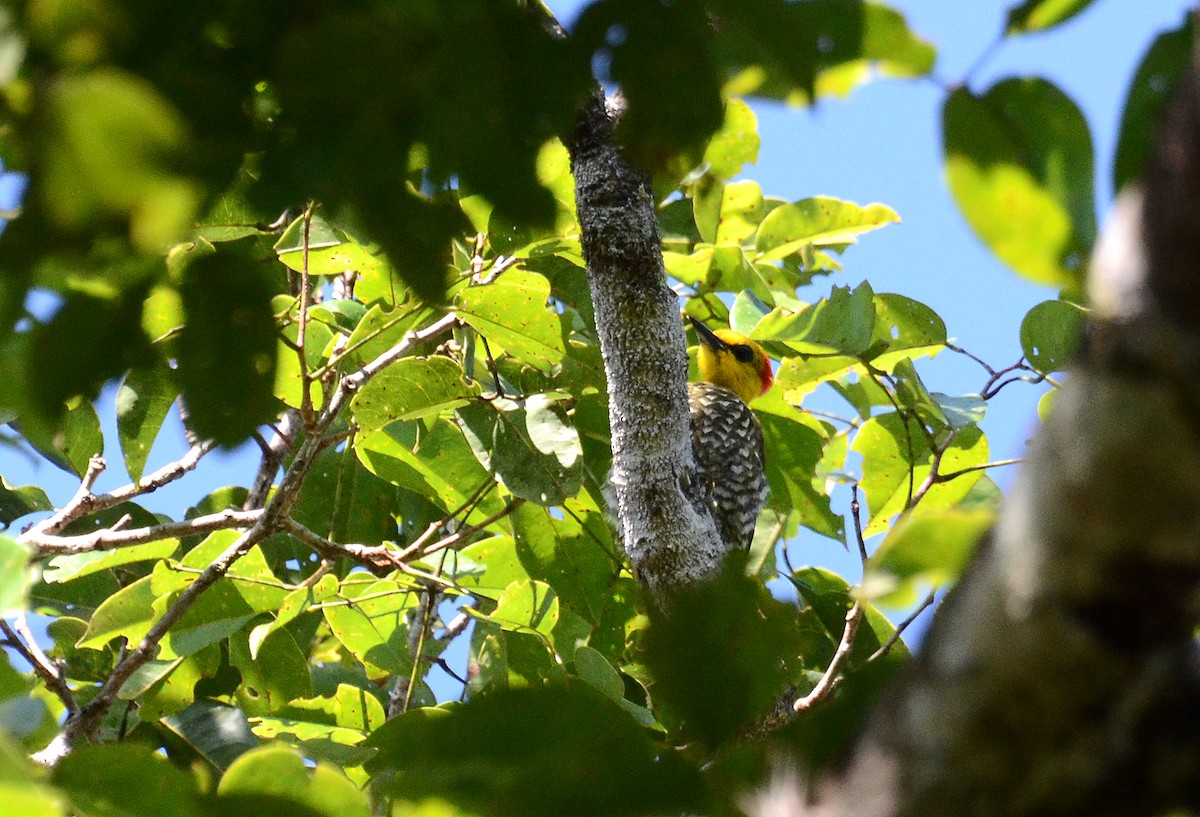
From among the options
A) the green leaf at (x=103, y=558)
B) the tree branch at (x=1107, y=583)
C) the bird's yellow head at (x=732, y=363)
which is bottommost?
the tree branch at (x=1107, y=583)

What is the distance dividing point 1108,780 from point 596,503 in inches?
88.2

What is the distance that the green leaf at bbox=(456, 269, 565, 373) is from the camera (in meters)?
2.34

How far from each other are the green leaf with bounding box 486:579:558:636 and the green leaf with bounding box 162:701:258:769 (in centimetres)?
61

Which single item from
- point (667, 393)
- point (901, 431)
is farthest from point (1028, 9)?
point (901, 431)

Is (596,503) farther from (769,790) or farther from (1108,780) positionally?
(1108,780)

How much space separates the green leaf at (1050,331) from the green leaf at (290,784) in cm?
173

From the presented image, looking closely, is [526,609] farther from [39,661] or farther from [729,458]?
[729,458]

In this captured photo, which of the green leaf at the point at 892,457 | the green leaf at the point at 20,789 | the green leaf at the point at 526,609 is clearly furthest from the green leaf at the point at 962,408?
the green leaf at the point at 20,789

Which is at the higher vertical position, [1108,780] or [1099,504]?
[1099,504]

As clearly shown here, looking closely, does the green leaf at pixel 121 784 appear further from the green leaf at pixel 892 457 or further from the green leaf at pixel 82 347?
the green leaf at pixel 892 457

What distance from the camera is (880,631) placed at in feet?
8.20

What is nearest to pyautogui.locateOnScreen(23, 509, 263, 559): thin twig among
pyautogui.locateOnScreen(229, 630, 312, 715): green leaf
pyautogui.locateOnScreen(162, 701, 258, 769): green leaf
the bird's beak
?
pyautogui.locateOnScreen(229, 630, 312, 715): green leaf

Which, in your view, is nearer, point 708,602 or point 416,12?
point 708,602

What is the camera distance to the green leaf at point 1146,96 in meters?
0.84
